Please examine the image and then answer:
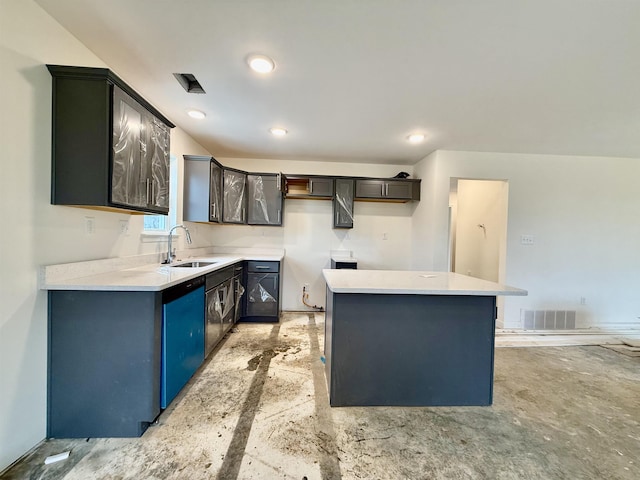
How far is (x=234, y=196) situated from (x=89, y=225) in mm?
2002

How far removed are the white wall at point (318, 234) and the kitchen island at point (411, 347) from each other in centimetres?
233

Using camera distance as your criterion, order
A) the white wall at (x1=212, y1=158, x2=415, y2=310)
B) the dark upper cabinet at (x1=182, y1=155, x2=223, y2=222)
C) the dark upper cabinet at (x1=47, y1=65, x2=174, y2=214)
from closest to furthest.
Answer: the dark upper cabinet at (x1=47, y1=65, x2=174, y2=214) → the dark upper cabinet at (x1=182, y1=155, x2=223, y2=222) → the white wall at (x1=212, y1=158, x2=415, y2=310)

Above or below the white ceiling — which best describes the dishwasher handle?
below

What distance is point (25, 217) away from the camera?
Result: 1345 millimetres

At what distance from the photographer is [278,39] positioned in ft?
5.09

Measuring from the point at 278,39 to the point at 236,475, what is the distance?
8.05ft

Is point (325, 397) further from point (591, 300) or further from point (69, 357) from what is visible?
point (591, 300)

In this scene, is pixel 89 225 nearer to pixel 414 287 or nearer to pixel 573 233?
pixel 414 287

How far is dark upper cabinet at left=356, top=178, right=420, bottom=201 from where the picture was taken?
12.8ft

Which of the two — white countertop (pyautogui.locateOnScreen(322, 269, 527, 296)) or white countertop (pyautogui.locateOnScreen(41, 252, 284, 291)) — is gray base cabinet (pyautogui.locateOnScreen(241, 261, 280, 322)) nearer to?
white countertop (pyautogui.locateOnScreen(41, 252, 284, 291))

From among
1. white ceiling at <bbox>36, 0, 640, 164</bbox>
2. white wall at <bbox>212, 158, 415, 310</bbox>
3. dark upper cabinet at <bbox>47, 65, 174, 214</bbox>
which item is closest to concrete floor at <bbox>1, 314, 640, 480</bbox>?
dark upper cabinet at <bbox>47, 65, 174, 214</bbox>

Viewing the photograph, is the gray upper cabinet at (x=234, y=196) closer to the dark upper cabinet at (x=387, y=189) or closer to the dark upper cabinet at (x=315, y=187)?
the dark upper cabinet at (x=315, y=187)

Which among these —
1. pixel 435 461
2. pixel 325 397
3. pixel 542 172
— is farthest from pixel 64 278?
pixel 542 172

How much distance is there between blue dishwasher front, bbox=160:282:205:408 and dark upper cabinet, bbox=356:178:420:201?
2690 millimetres
